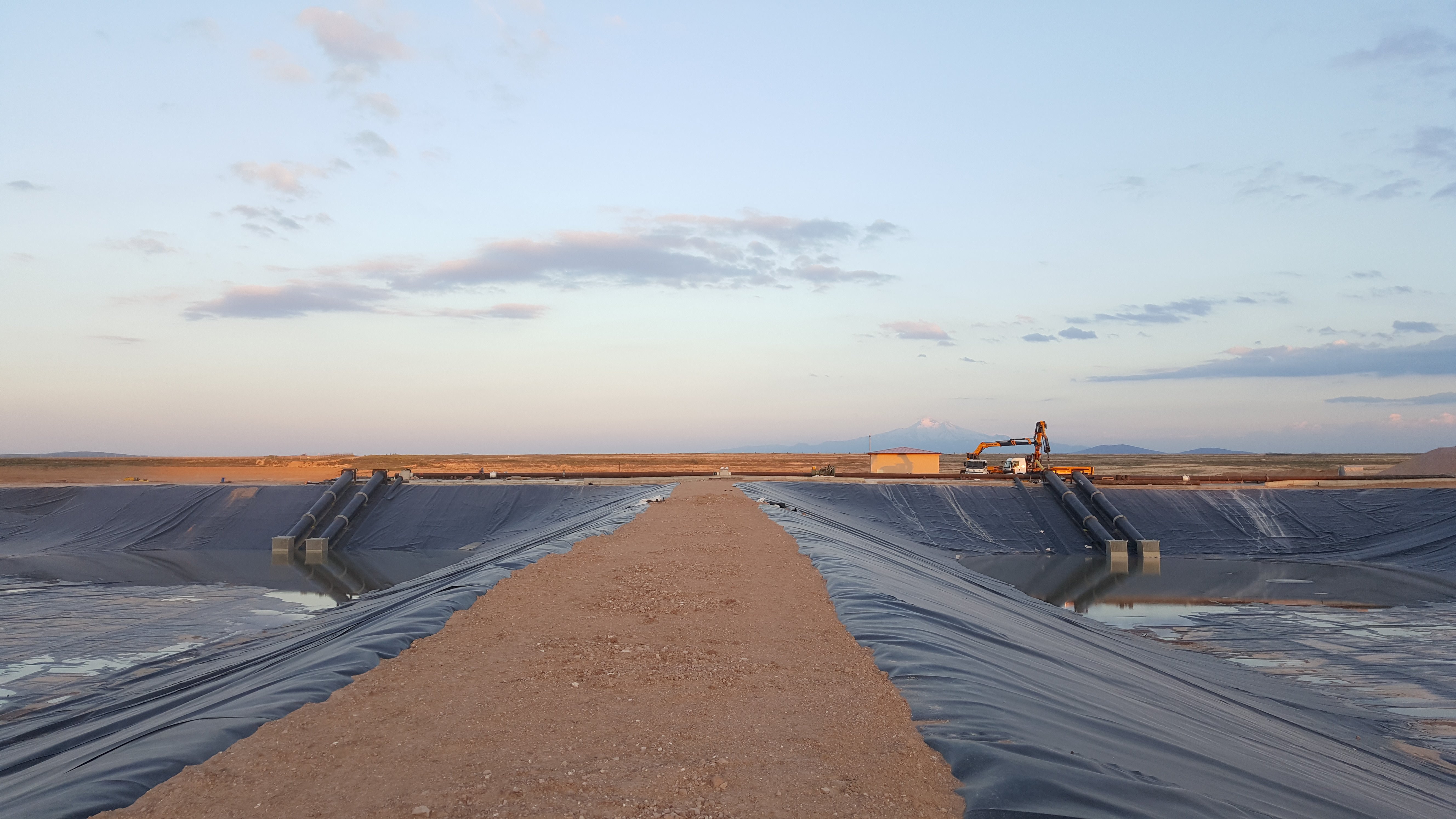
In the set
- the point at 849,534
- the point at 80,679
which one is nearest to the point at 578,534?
the point at 849,534

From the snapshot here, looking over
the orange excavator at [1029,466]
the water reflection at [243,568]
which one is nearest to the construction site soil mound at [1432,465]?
the orange excavator at [1029,466]

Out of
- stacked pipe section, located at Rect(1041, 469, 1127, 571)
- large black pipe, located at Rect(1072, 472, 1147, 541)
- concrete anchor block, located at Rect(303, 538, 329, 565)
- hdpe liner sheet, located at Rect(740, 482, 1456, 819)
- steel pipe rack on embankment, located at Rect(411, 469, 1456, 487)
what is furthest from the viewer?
steel pipe rack on embankment, located at Rect(411, 469, 1456, 487)

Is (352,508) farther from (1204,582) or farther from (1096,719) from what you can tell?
A: (1096,719)

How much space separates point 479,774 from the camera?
448 centimetres

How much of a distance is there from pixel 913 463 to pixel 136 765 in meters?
33.3

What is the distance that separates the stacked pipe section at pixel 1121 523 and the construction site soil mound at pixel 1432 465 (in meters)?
18.4

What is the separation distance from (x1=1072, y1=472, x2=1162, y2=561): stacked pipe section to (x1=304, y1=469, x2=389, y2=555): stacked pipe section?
24.7 metres

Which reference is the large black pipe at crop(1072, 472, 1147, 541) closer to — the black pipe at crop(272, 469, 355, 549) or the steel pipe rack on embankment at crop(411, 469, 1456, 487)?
the steel pipe rack on embankment at crop(411, 469, 1456, 487)

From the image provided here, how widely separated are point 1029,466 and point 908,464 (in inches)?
229

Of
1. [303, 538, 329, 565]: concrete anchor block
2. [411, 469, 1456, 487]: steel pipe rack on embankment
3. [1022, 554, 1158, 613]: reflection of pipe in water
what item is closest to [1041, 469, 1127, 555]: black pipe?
[1022, 554, 1158, 613]: reflection of pipe in water

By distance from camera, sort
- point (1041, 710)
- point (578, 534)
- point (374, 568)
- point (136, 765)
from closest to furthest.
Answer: point (136, 765), point (1041, 710), point (578, 534), point (374, 568)

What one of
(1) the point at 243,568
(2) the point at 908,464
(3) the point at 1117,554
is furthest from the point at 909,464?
(1) the point at 243,568

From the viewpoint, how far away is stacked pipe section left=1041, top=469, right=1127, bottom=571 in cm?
2464

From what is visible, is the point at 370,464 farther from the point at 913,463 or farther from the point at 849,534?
the point at 849,534
